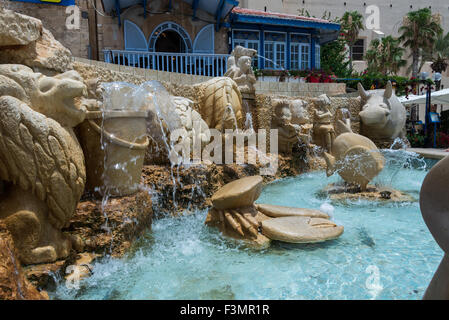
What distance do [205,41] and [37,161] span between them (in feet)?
41.8

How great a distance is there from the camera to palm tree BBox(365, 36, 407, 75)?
26.8 metres

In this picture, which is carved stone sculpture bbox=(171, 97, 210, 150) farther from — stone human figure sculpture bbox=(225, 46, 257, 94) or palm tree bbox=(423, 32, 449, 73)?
palm tree bbox=(423, 32, 449, 73)

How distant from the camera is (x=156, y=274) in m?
2.84

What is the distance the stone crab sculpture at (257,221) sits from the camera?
350cm

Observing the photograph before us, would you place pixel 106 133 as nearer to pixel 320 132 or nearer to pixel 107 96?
pixel 107 96

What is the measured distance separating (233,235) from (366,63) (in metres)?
27.9

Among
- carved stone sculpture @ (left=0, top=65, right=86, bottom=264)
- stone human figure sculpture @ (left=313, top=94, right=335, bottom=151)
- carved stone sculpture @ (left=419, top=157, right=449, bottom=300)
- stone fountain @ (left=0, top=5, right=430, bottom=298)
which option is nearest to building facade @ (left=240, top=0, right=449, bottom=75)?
stone human figure sculpture @ (left=313, top=94, right=335, bottom=151)

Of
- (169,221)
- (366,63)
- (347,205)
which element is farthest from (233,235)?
(366,63)

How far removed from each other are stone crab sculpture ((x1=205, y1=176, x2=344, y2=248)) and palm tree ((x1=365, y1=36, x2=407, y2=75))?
26.2 meters

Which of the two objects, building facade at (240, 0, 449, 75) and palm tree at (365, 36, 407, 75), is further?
building facade at (240, 0, 449, 75)

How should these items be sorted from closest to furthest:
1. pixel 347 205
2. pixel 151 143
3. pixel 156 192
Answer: pixel 156 192 → pixel 151 143 → pixel 347 205

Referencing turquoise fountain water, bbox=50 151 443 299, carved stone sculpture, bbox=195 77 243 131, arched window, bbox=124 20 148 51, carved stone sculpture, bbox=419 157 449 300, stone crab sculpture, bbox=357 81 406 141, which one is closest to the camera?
carved stone sculpture, bbox=419 157 449 300

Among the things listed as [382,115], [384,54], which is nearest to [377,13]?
[384,54]

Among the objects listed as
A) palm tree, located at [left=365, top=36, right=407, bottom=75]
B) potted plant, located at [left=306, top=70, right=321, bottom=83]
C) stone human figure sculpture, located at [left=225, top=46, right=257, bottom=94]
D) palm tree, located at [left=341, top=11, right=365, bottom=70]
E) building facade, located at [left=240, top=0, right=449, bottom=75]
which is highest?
building facade, located at [left=240, top=0, right=449, bottom=75]
